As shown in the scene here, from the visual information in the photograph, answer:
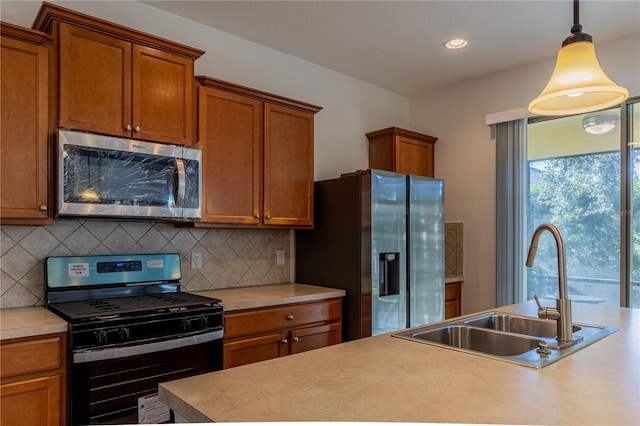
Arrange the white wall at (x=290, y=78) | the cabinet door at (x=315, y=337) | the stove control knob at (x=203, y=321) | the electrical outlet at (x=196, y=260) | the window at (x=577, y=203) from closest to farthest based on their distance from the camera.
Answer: the stove control knob at (x=203, y=321), the white wall at (x=290, y=78), the cabinet door at (x=315, y=337), the electrical outlet at (x=196, y=260), the window at (x=577, y=203)

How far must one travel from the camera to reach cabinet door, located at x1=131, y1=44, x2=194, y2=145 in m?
2.34

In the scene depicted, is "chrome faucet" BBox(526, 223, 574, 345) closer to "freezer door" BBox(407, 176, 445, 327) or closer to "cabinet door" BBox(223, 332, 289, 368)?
"cabinet door" BBox(223, 332, 289, 368)

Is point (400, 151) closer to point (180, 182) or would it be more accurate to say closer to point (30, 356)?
point (180, 182)

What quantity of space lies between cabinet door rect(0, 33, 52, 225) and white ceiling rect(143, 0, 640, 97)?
974 mm

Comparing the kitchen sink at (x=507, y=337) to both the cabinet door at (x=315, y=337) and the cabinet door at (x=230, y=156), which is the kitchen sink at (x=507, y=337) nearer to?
the cabinet door at (x=315, y=337)

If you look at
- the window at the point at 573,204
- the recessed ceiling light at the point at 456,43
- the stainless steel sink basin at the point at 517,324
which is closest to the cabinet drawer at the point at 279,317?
the stainless steel sink basin at the point at 517,324

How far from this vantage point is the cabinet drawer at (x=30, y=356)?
5.57 ft

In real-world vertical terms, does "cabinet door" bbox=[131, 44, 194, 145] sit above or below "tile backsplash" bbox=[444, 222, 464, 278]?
above

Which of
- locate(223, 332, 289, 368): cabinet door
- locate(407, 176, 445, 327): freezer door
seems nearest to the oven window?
locate(223, 332, 289, 368): cabinet door

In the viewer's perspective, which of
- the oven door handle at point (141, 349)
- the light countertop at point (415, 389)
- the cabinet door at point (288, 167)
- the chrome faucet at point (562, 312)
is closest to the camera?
the light countertop at point (415, 389)

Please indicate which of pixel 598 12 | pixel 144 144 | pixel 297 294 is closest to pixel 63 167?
pixel 144 144

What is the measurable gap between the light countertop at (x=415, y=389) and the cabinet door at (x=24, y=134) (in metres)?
1.42

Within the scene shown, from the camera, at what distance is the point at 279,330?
2.67 metres

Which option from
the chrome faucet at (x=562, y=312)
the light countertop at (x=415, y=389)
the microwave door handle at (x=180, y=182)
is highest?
the microwave door handle at (x=180, y=182)
